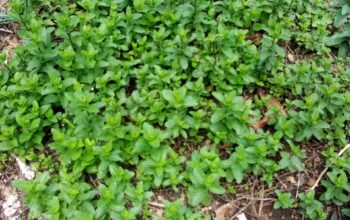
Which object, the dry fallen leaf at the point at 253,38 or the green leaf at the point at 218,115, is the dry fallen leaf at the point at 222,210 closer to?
the green leaf at the point at 218,115

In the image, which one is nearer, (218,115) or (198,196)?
(198,196)

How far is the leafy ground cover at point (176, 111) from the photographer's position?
3.25 meters

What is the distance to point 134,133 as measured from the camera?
334cm

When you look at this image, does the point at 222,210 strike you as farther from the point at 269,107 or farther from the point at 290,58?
the point at 290,58

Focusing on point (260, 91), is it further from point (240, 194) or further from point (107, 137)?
point (107, 137)

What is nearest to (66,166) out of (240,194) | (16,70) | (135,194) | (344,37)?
(135,194)

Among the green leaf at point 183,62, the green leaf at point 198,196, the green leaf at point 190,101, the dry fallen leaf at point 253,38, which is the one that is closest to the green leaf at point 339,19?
the dry fallen leaf at point 253,38

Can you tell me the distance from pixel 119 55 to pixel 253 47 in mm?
1158

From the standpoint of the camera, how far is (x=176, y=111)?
11.5 ft

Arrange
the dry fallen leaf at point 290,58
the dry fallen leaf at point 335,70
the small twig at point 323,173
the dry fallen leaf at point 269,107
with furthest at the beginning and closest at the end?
1. the dry fallen leaf at point 290,58
2. the dry fallen leaf at point 335,70
3. the dry fallen leaf at point 269,107
4. the small twig at point 323,173

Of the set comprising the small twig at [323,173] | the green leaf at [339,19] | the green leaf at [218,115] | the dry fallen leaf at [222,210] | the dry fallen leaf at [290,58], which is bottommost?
the dry fallen leaf at [222,210]

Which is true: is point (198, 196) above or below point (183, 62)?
below

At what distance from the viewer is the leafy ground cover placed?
128 inches

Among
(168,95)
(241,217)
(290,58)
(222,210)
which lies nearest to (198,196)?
(222,210)
